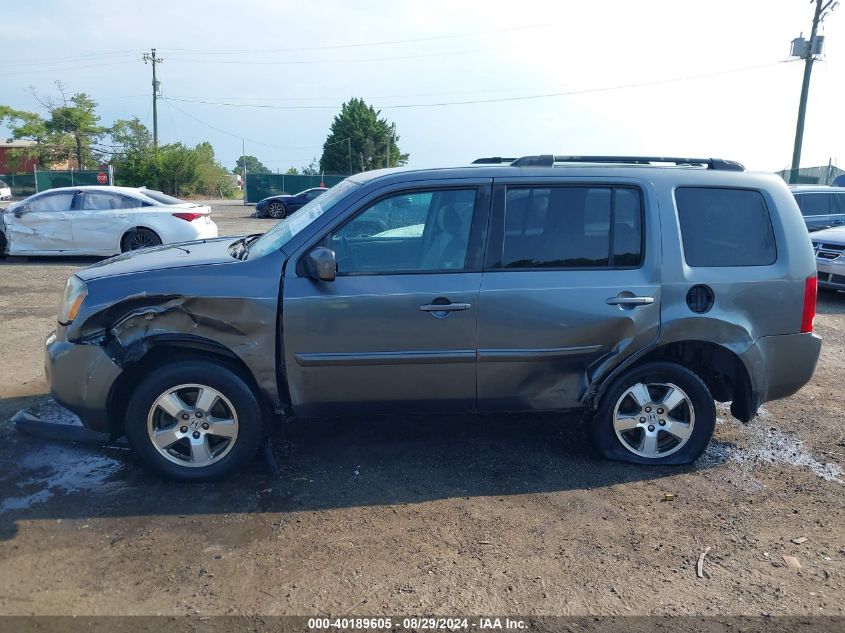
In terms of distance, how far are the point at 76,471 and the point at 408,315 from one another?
2287 mm

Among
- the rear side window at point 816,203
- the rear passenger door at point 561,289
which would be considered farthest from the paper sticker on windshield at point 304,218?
the rear side window at point 816,203

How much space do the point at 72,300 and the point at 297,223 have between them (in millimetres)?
1395

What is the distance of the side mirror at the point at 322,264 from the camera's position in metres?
3.92

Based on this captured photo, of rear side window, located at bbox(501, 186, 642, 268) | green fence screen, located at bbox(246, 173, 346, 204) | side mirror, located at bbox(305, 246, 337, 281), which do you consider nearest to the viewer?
side mirror, located at bbox(305, 246, 337, 281)

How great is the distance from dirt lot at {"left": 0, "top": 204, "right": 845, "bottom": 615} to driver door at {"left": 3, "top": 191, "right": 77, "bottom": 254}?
28.5ft

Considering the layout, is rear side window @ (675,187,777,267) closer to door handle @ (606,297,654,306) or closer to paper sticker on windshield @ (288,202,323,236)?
door handle @ (606,297,654,306)

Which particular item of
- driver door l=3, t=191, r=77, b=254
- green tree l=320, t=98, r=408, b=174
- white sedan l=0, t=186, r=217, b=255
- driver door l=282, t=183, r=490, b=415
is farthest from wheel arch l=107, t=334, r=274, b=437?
green tree l=320, t=98, r=408, b=174

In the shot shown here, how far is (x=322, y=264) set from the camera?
392 cm

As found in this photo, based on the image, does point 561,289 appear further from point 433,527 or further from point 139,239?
point 139,239

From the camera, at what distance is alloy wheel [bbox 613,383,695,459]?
4.42 metres

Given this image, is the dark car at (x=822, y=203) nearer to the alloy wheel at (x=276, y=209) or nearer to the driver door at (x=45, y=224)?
the driver door at (x=45, y=224)

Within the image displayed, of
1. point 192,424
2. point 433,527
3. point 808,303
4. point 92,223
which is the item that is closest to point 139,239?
point 92,223

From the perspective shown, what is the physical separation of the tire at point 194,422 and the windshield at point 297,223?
0.79 meters

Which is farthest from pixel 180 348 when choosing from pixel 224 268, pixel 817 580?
pixel 817 580
